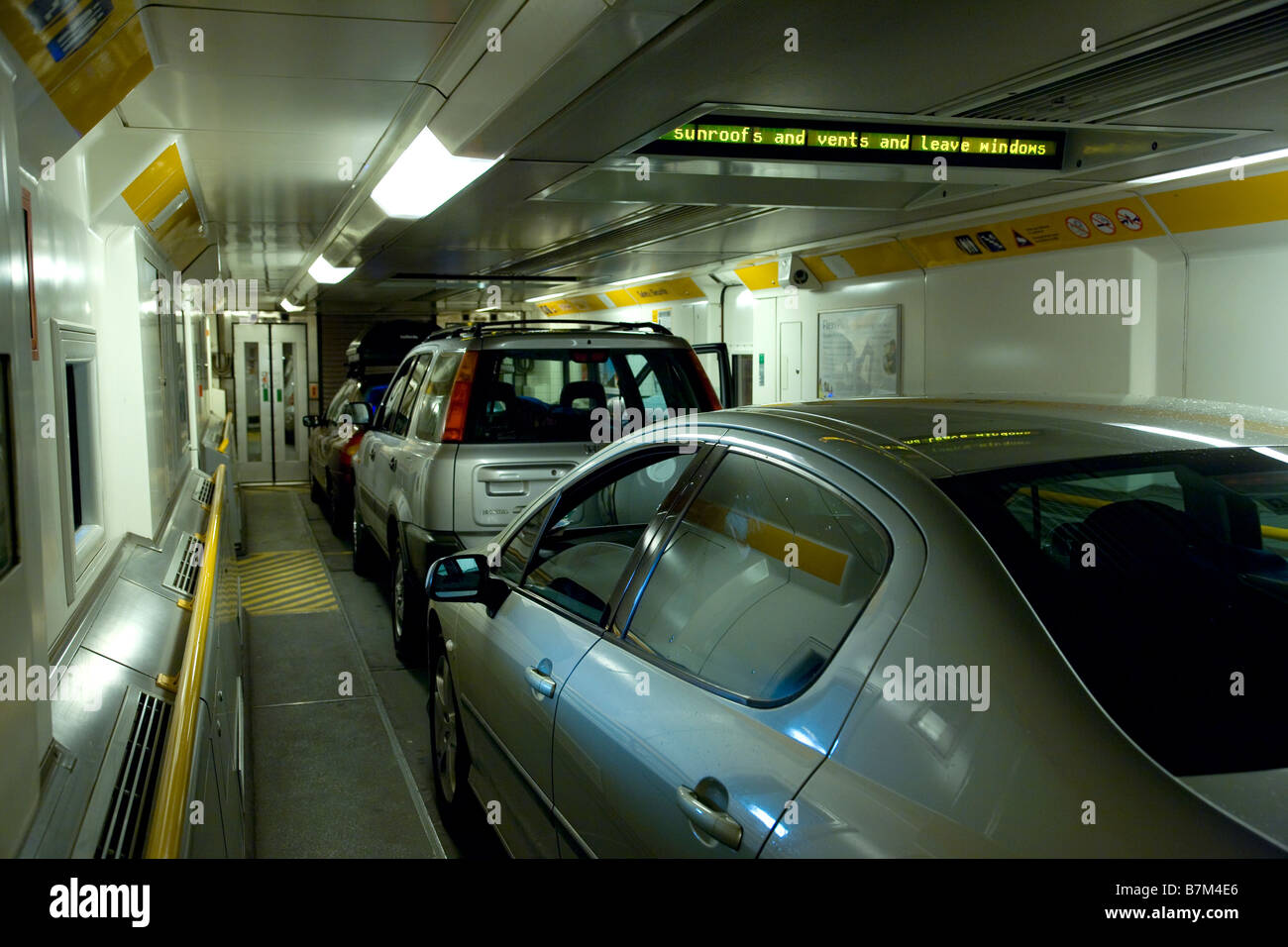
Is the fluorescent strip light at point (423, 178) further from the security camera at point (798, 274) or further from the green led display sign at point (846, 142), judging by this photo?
the security camera at point (798, 274)

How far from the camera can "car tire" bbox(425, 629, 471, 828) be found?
13.2 feet

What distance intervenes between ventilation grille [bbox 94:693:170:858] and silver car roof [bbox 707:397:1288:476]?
5.38ft

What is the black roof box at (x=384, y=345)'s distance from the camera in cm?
1360

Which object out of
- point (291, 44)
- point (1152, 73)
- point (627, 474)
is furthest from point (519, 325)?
point (1152, 73)

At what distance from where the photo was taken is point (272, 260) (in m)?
13.2

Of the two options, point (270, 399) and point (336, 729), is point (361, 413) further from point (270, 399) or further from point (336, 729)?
point (270, 399)

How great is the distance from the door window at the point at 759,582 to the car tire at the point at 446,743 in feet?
5.37

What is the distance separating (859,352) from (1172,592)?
8.37m

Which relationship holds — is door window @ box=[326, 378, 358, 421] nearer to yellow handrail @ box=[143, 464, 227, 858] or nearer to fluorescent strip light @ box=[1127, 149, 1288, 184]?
fluorescent strip light @ box=[1127, 149, 1288, 184]

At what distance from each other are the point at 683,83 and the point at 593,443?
2.37 m

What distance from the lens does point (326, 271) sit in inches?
506

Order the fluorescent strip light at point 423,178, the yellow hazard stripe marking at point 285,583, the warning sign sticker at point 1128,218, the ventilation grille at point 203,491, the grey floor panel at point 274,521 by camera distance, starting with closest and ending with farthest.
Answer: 1. the fluorescent strip light at point 423,178
2. the warning sign sticker at point 1128,218
3. the yellow hazard stripe marking at point 285,583
4. the ventilation grille at point 203,491
5. the grey floor panel at point 274,521

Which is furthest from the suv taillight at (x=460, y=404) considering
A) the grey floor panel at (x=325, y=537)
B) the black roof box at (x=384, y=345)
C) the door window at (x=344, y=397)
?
the black roof box at (x=384, y=345)
